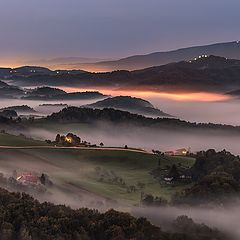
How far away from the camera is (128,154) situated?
398 feet

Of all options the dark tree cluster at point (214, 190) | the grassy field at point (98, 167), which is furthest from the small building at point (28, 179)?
the dark tree cluster at point (214, 190)

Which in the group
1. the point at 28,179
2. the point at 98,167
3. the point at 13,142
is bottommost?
the point at 28,179

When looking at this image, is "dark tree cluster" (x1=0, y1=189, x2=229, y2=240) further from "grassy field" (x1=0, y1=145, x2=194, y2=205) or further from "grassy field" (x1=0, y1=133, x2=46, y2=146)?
"grassy field" (x1=0, y1=133, x2=46, y2=146)

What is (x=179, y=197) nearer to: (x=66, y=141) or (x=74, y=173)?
(x=74, y=173)

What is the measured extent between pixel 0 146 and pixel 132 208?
187ft

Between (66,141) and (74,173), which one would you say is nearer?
(74,173)

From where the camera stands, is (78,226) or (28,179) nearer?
(78,226)

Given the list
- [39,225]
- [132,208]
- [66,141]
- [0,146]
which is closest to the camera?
[39,225]

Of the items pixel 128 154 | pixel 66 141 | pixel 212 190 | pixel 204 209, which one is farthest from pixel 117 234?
pixel 66 141

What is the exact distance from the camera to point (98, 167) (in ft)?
362

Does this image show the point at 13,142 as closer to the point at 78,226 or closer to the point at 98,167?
the point at 98,167

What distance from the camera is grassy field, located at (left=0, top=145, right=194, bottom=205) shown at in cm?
8762

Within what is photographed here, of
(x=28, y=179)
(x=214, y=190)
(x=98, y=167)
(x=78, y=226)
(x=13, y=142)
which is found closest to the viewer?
(x=78, y=226)

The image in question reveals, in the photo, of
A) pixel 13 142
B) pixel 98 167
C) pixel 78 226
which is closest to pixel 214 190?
pixel 78 226
